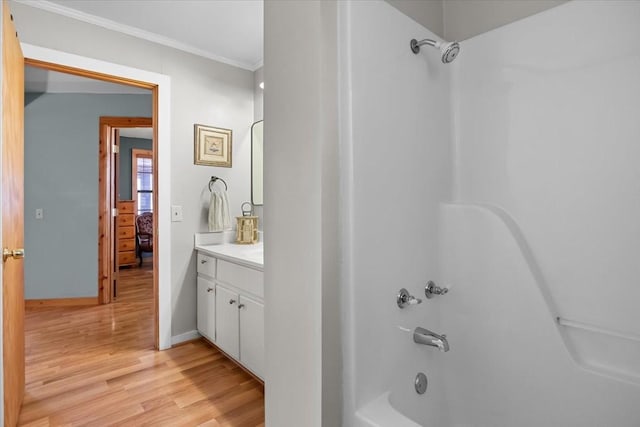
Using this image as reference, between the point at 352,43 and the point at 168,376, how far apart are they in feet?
7.46

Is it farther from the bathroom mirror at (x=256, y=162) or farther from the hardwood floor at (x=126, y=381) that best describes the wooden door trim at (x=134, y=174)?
Answer: the bathroom mirror at (x=256, y=162)

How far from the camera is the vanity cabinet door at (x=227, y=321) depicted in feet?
7.30

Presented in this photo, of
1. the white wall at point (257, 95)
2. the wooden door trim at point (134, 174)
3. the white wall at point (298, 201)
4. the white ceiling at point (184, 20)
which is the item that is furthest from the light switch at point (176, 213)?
the wooden door trim at point (134, 174)

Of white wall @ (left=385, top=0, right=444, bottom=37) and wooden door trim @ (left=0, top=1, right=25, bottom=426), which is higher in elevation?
white wall @ (left=385, top=0, right=444, bottom=37)

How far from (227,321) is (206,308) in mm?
383

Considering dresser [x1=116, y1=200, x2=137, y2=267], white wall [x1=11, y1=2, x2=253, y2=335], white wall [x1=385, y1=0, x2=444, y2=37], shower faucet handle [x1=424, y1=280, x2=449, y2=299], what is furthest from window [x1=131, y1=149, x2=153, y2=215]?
shower faucet handle [x1=424, y1=280, x2=449, y2=299]

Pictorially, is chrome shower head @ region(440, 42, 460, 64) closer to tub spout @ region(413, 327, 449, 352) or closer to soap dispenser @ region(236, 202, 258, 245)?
tub spout @ region(413, 327, 449, 352)

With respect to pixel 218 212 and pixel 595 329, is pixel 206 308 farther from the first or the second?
pixel 595 329

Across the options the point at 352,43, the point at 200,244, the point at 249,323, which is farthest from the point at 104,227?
the point at 352,43

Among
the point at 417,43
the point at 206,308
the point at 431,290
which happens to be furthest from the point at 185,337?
the point at 417,43

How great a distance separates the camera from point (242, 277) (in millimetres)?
2135

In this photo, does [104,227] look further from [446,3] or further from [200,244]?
[446,3]

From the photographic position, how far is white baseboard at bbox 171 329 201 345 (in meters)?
2.67

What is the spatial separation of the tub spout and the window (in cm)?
673
